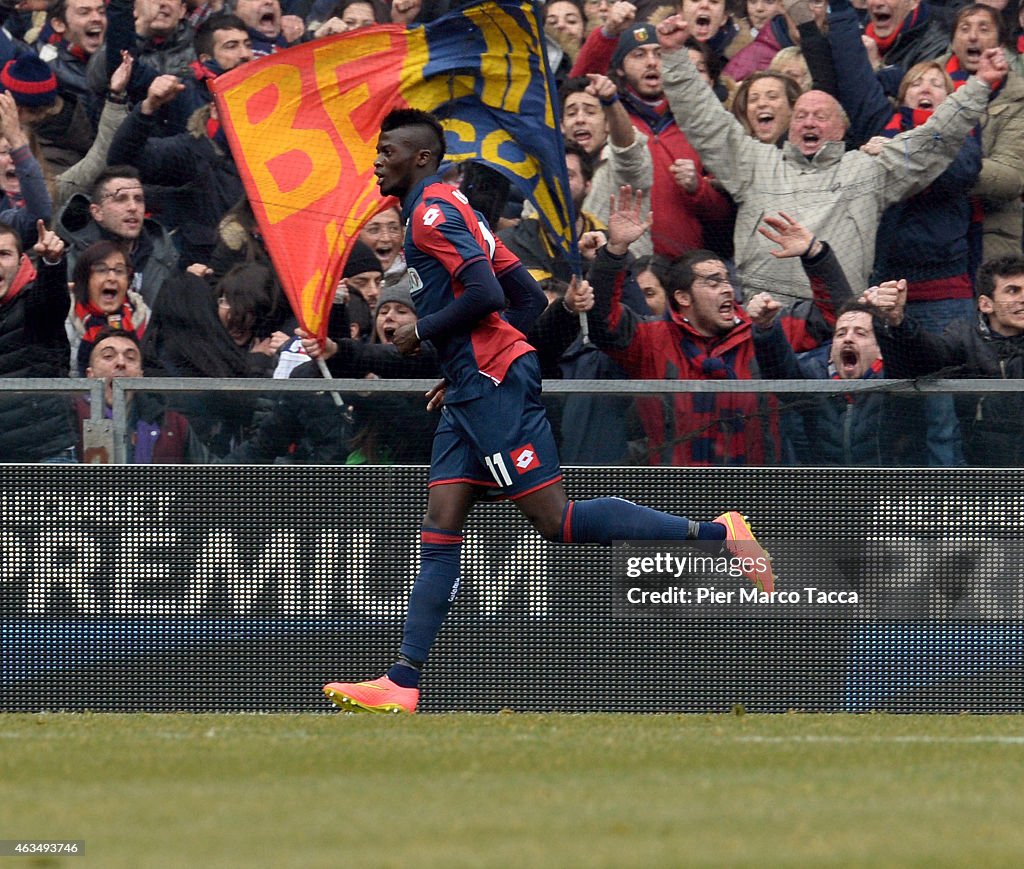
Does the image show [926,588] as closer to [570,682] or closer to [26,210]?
[570,682]

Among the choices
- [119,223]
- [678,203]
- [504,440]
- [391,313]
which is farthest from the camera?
[119,223]

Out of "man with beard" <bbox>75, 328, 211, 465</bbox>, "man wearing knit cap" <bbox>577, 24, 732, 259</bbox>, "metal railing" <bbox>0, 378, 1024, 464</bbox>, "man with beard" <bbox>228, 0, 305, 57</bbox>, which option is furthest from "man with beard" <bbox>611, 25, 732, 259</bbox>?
"man with beard" <bbox>75, 328, 211, 465</bbox>

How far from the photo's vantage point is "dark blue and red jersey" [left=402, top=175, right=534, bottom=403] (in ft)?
21.4

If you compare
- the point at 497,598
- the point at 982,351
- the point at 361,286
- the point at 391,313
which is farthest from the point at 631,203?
the point at 497,598

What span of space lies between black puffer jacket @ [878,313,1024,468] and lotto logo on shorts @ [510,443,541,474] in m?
2.42

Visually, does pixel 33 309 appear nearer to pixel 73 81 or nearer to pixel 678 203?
pixel 73 81

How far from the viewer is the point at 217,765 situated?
515 cm

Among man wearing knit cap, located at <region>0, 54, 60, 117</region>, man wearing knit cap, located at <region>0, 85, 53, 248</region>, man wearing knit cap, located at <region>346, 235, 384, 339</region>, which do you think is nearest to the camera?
man wearing knit cap, located at <region>346, 235, 384, 339</region>

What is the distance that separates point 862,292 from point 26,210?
4.81 meters

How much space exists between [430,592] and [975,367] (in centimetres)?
357

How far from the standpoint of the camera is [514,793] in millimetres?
4602

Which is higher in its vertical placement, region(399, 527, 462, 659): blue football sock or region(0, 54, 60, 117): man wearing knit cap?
region(0, 54, 60, 117): man wearing knit cap

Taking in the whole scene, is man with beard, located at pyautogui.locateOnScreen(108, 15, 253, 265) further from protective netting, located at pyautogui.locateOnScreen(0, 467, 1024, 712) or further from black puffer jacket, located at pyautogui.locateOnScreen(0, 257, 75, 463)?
protective netting, located at pyautogui.locateOnScreen(0, 467, 1024, 712)

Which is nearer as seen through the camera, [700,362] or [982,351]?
[700,362]
